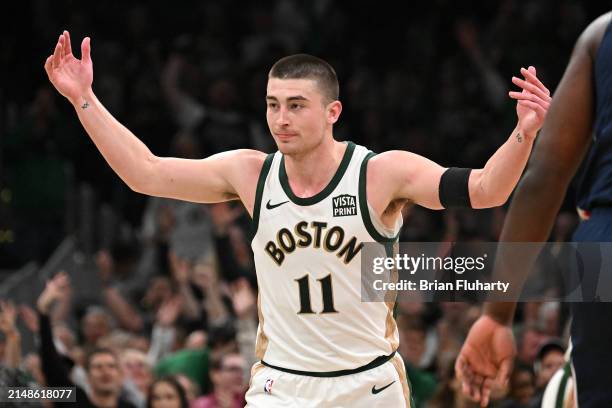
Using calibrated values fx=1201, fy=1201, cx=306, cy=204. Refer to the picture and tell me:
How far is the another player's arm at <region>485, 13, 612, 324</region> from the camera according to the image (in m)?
3.62

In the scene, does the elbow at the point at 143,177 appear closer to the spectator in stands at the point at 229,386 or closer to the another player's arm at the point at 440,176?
the another player's arm at the point at 440,176

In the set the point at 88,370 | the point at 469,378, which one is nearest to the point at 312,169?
the point at 469,378

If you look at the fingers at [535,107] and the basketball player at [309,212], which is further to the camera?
the basketball player at [309,212]

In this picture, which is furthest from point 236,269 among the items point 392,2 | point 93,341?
point 392,2

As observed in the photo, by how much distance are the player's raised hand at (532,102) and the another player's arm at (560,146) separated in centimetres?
122

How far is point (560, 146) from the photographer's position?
144 inches

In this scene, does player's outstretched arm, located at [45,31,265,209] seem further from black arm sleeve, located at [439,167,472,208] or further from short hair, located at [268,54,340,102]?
black arm sleeve, located at [439,167,472,208]

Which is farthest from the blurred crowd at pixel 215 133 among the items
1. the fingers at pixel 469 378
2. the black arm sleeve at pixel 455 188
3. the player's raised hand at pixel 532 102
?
the fingers at pixel 469 378

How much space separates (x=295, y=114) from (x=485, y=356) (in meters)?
2.20

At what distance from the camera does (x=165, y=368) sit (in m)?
10.6

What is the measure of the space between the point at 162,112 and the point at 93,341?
4.21 meters

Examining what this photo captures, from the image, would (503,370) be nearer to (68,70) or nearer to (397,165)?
(397,165)

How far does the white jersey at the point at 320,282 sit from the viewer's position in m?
5.76

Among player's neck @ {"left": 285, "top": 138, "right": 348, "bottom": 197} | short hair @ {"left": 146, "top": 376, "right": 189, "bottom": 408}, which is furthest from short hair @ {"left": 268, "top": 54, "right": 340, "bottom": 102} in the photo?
short hair @ {"left": 146, "top": 376, "right": 189, "bottom": 408}
